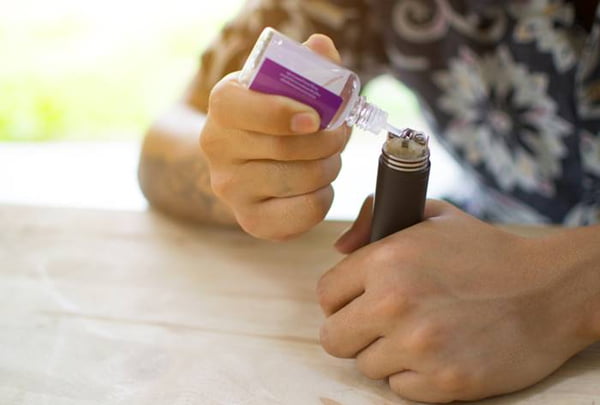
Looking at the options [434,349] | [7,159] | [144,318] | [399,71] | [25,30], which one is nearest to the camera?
[434,349]

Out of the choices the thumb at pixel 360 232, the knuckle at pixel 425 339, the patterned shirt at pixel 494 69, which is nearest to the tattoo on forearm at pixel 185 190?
the patterned shirt at pixel 494 69

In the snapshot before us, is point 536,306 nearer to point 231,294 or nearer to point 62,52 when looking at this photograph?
point 231,294

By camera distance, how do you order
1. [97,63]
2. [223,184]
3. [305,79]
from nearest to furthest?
1. [305,79]
2. [223,184]
3. [97,63]

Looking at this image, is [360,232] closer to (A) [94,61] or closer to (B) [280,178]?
(B) [280,178]

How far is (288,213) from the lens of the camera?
55 cm

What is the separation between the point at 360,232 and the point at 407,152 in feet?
0.38

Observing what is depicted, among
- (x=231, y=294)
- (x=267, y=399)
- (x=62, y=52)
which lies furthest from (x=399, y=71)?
(x=62, y=52)

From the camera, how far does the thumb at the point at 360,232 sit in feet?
1.87

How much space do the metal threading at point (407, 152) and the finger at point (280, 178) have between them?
0.07m

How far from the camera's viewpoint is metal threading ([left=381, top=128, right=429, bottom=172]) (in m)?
0.47

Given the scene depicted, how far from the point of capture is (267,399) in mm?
520

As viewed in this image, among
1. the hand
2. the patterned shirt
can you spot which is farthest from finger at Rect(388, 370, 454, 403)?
the patterned shirt

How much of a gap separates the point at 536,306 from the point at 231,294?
0.28 m

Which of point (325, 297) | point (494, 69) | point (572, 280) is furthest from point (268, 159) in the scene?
point (494, 69)
